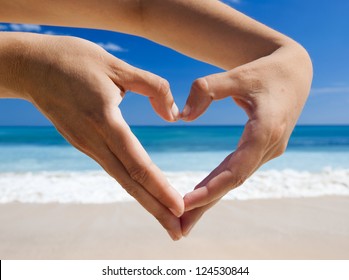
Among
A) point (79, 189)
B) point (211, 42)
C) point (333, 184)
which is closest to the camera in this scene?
point (211, 42)

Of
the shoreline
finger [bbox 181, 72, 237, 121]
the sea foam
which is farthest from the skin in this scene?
the sea foam

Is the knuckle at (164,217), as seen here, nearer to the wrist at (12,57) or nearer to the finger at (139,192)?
the finger at (139,192)

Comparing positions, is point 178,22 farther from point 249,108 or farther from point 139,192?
point 139,192

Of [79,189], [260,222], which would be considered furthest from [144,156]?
[79,189]

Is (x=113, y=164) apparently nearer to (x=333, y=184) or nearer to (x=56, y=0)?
(x=56, y=0)

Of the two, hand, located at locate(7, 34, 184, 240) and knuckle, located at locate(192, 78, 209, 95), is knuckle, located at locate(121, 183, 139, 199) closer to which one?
hand, located at locate(7, 34, 184, 240)

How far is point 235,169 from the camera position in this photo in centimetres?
66

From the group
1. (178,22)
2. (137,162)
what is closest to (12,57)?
(137,162)

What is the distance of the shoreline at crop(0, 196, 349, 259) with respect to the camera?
235 cm

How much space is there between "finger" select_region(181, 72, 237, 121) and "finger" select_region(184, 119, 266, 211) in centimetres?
7

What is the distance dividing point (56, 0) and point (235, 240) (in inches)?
79.1

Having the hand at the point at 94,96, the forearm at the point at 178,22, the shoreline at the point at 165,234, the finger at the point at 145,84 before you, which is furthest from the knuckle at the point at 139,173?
the shoreline at the point at 165,234

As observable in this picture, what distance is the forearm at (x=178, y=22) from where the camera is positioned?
816 mm

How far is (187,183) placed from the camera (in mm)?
4621
